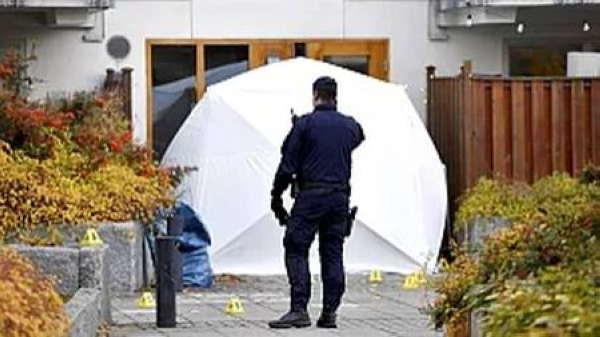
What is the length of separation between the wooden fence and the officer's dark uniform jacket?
683 centimetres

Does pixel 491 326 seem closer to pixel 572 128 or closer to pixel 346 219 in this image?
pixel 346 219

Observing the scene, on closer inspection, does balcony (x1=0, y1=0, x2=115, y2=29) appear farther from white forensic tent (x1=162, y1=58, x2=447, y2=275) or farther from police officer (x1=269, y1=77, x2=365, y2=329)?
police officer (x1=269, y1=77, x2=365, y2=329)

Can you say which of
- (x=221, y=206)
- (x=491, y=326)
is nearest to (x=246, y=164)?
(x=221, y=206)

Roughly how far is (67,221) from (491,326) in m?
8.69

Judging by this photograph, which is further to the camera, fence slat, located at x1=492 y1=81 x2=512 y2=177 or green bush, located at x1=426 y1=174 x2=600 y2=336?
fence slat, located at x1=492 y1=81 x2=512 y2=177

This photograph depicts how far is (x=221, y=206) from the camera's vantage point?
18188 mm

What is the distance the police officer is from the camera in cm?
1247

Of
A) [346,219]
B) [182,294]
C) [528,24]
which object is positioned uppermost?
[528,24]

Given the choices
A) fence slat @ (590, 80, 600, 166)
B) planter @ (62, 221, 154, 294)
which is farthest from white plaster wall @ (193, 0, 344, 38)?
A: planter @ (62, 221, 154, 294)

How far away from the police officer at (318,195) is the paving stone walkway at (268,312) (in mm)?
333

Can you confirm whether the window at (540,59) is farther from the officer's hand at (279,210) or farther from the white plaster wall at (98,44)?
the officer's hand at (279,210)

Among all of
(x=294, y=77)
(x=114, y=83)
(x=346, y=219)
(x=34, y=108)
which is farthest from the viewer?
(x=114, y=83)

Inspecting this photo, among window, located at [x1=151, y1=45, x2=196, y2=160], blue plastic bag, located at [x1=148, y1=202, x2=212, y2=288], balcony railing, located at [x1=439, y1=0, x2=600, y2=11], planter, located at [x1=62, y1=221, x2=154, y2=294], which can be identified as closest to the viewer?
planter, located at [x1=62, y1=221, x2=154, y2=294]

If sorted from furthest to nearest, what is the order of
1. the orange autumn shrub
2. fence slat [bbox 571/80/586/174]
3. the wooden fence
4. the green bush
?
fence slat [bbox 571/80/586/174] < the wooden fence < the orange autumn shrub < the green bush
